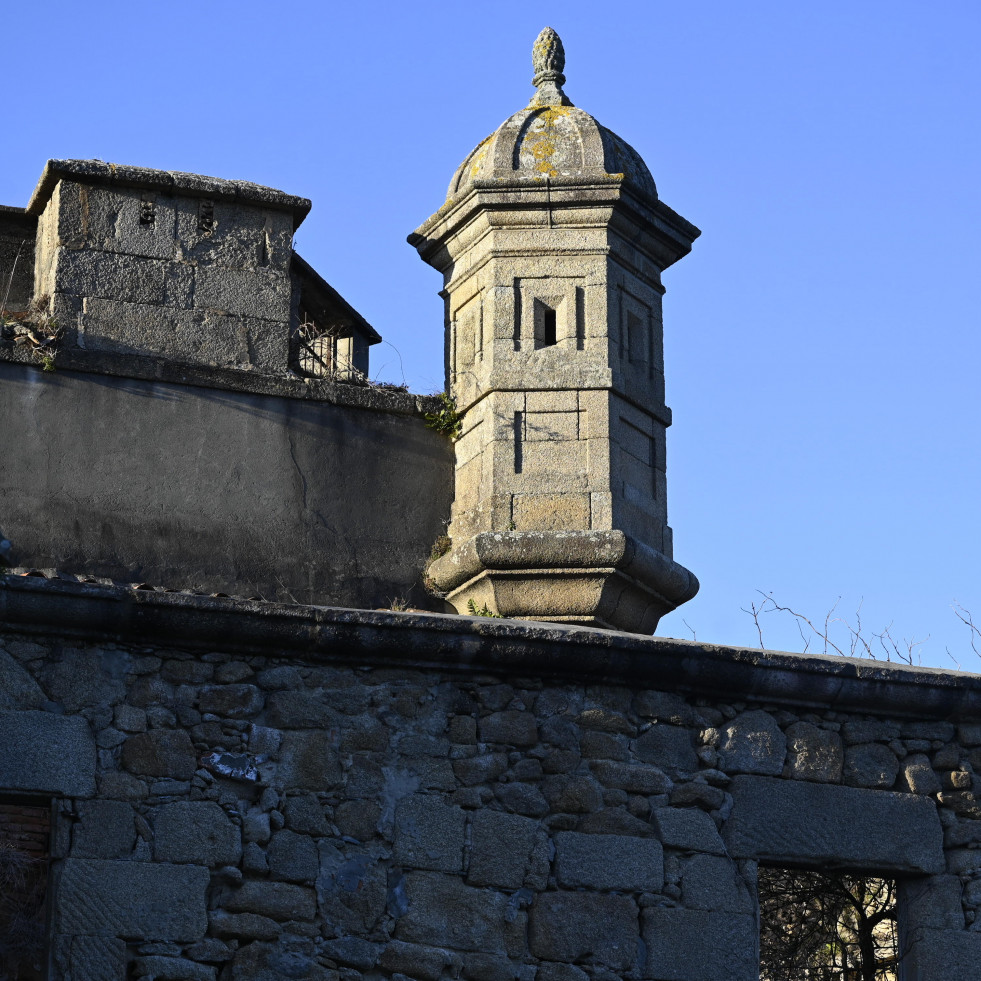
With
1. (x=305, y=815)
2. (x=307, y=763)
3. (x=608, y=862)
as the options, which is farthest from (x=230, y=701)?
(x=608, y=862)

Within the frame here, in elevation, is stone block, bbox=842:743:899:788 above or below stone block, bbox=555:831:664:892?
above

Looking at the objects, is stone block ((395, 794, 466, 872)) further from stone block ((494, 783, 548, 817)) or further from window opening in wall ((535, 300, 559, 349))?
window opening in wall ((535, 300, 559, 349))

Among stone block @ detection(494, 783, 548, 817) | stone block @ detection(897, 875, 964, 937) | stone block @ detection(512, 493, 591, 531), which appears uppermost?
stone block @ detection(512, 493, 591, 531)

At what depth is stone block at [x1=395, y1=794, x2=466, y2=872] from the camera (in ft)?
26.3

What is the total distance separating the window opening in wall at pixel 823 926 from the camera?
8.96 metres

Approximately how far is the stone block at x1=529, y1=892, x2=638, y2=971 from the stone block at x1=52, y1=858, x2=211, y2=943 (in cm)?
137

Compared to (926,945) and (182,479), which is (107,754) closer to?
(182,479)

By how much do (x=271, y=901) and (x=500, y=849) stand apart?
3.17 ft

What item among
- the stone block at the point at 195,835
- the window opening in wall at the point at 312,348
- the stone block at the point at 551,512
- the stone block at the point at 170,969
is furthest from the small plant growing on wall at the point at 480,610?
the stone block at the point at 170,969

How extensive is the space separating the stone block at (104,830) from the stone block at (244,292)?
380 cm

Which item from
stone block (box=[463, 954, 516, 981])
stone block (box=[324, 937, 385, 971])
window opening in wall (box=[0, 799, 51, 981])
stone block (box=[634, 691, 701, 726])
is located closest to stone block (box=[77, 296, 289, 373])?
window opening in wall (box=[0, 799, 51, 981])

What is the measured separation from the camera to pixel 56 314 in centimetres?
1052

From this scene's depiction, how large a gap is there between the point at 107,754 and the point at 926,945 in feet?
11.8

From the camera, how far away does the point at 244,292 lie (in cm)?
1094
